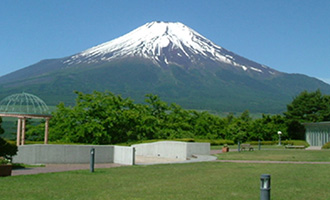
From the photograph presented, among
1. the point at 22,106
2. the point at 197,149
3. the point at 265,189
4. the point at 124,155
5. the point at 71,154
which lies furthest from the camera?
the point at 22,106

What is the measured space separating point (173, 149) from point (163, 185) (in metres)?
14.3

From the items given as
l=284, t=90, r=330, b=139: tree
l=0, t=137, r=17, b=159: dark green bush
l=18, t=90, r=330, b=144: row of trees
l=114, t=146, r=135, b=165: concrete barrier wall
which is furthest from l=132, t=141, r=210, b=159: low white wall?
l=284, t=90, r=330, b=139: tree

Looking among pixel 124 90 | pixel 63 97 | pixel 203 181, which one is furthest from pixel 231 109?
pixel 203 181

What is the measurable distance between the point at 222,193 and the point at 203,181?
219 cm

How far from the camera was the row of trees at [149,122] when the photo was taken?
1337 inches

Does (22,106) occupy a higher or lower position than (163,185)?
higher

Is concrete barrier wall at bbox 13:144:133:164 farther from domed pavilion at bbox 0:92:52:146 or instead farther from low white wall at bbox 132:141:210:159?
low white wall at bbox 132:141:210:159

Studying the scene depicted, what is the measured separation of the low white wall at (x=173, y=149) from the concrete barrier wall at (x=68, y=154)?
20.1 ft

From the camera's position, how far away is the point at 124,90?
634ft

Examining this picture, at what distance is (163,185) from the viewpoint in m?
11.3

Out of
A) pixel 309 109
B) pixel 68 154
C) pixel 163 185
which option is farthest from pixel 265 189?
pixel 309 109

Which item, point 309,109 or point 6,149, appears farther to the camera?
point 309,109

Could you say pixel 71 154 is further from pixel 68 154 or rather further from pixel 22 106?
pixel 22 106

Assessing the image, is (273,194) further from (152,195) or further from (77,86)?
(77,86)
